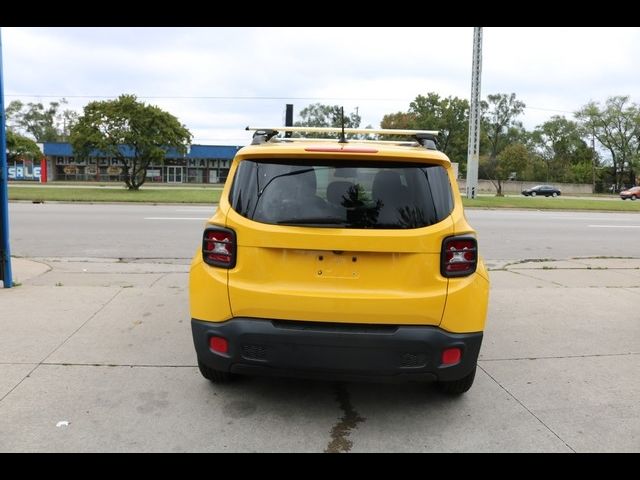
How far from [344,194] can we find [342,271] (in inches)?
18.6

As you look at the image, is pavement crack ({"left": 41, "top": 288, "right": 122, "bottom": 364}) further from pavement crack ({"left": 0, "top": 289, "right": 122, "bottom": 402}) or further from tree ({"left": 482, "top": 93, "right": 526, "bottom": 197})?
tree ({"left": 482, "top": 93, "right": 526, "bottom": 197})

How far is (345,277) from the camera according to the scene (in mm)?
3098

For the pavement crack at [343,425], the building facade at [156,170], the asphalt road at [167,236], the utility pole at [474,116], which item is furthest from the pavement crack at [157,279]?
the building facade at [156,170]

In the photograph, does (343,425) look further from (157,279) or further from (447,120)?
(447,120)

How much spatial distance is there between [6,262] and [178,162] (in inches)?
2131

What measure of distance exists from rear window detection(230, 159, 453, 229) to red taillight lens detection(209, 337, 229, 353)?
0.76m

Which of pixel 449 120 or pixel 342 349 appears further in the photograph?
pixel 449 120

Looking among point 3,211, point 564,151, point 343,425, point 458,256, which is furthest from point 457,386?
point 564,151

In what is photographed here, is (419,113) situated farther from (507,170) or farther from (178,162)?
(178,162)

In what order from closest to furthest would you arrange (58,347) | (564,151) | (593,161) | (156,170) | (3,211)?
1. (58,347)
2. (3,211)
3. (156,170)
4. (593,161)
5. (564,151)

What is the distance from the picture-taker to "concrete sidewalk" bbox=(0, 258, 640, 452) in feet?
10.3

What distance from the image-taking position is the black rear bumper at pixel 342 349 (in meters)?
3.04

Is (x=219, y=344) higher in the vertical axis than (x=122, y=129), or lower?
lower

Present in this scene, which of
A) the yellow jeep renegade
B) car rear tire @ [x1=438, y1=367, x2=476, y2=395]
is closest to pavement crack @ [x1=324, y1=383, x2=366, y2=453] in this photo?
the yellow jeep renegade
